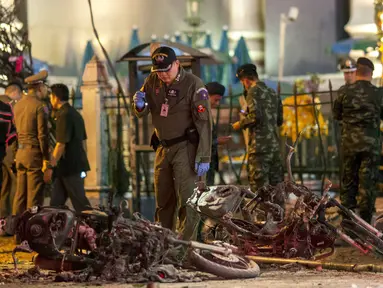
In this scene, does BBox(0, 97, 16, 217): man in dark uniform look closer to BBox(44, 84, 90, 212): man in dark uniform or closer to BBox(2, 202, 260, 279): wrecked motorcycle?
BBox(44, 84, 90, 212): man in dark uniform

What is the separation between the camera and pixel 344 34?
31672mm

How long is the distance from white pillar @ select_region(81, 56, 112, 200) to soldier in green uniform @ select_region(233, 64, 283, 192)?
3.44 meters

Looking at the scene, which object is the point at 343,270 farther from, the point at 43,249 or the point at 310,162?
the point at 310,162

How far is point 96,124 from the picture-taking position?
571 inches

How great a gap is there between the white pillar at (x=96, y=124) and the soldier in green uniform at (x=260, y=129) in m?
3.44

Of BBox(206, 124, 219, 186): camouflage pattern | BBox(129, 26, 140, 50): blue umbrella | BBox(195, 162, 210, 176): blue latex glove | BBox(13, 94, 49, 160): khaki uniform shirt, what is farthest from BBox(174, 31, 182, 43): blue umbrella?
BBox(195, 162, 210, 176): blue latex glove

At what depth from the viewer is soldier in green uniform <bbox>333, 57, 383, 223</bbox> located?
11.0 m

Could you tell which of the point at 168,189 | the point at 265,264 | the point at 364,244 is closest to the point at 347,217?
the point at 364,244

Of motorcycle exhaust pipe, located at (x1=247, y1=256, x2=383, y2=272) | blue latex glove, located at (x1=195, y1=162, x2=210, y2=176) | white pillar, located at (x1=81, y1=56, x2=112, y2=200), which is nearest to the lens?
motorcycle exhaust pipe, located at (x1=247, y1=256, x2=383, y2=272)

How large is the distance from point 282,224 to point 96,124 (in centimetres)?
650

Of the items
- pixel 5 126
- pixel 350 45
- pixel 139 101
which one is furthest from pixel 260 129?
pixel 350 45

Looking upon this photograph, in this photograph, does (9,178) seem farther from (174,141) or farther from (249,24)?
(249,24)

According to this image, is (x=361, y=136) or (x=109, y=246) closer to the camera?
(x=109, y=246)

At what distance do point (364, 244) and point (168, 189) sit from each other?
197 centimetres
